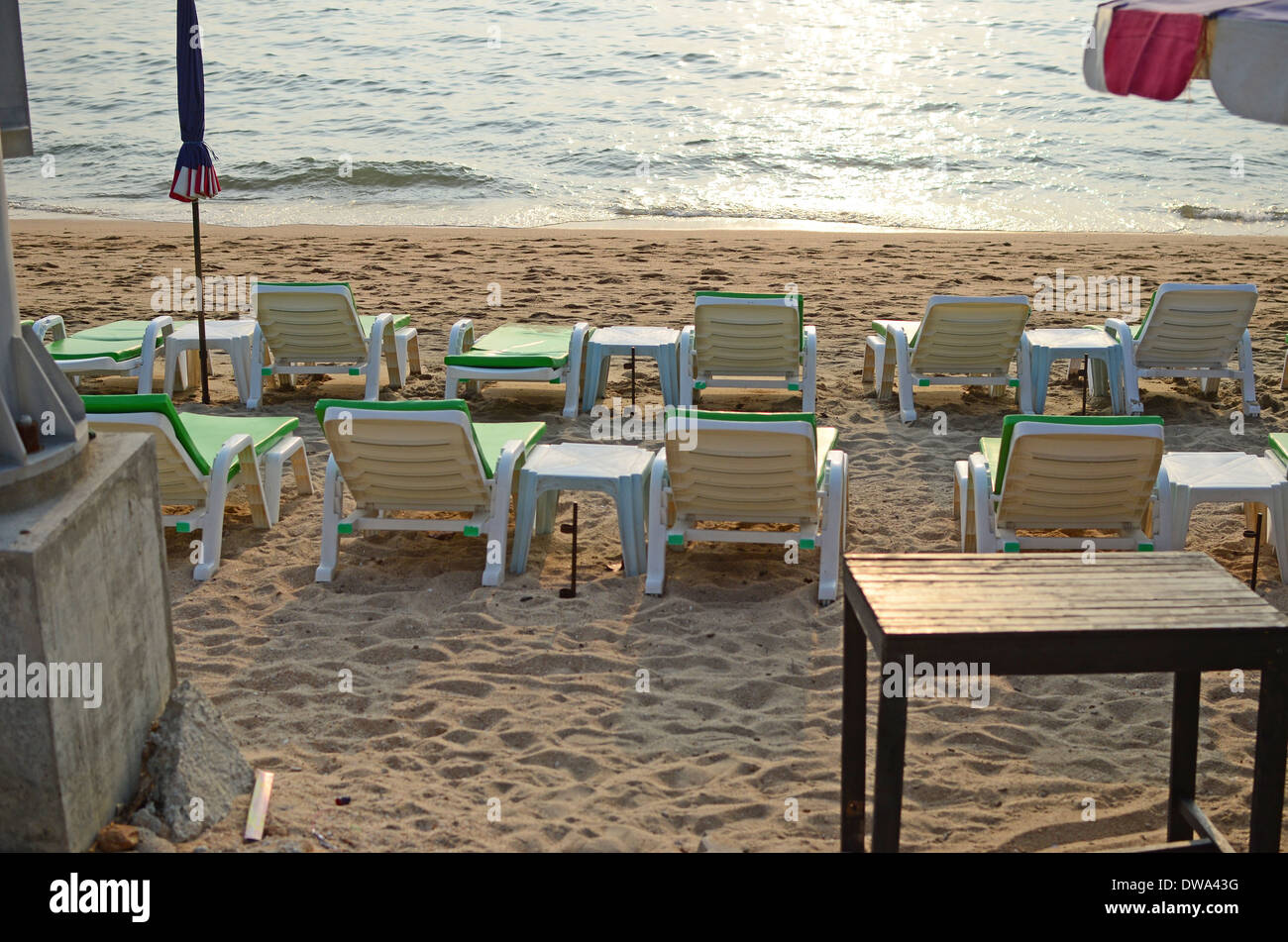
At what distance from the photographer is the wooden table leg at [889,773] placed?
2.70m

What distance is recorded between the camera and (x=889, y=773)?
2713 millimetres

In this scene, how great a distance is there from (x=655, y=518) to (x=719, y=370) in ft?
8.89

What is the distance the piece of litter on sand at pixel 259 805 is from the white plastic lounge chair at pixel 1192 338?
583cm

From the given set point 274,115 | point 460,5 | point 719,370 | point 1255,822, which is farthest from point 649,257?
point 460,5

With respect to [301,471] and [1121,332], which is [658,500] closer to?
[301,471]

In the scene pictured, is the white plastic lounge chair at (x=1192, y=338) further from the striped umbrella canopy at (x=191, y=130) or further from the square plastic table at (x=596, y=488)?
the striped umbrella canopy at (x=191, y=130)

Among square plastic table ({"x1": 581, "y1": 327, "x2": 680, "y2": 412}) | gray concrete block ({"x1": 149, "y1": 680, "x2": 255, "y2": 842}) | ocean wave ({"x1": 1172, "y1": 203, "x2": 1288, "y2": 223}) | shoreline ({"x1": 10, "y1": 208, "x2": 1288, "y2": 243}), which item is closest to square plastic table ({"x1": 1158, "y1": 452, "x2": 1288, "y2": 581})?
square plastic table ({"x1": 581, "y1": 327, "x2": 680, "y2": 412})

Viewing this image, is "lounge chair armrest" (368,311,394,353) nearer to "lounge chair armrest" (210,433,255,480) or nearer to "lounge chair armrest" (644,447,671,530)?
"lounge chair armrest" (210,433,255,480)

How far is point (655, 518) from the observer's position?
520 cm

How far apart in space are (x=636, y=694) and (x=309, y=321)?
14.4 ft

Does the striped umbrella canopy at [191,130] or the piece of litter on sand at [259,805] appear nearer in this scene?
the piece of litter on sand at [259,805]

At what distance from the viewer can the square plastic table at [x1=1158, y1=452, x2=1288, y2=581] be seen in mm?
5133

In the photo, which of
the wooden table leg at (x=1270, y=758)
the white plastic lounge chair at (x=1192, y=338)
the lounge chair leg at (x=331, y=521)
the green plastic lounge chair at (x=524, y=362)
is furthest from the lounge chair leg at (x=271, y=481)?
the white plastic lounge chair at (x=1192, y=338)

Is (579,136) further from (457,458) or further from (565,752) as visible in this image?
(565,752)
